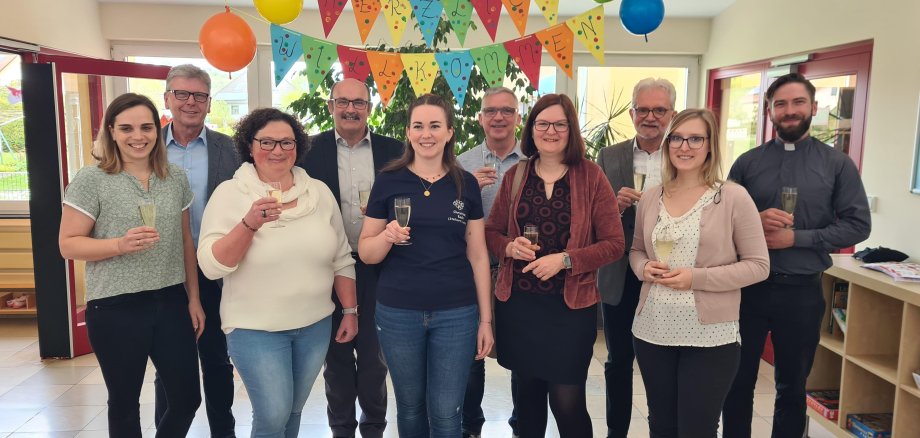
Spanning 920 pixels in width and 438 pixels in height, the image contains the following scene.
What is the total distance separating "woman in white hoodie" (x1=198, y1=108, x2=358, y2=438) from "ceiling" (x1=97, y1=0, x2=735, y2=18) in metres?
3.78

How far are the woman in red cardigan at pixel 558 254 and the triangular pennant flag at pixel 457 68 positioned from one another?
1361mm

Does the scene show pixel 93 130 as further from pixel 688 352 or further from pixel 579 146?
pixel 688 352

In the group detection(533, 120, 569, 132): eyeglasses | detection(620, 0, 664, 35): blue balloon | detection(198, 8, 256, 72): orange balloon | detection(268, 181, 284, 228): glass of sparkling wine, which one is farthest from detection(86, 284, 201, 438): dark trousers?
detection(620, 0, 664, 35): blue balloon

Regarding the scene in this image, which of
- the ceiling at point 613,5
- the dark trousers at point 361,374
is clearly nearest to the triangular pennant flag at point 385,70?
the dark trousers at point 361,374

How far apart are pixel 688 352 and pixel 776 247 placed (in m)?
0.63

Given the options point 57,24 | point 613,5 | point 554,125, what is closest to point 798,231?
point 554,125

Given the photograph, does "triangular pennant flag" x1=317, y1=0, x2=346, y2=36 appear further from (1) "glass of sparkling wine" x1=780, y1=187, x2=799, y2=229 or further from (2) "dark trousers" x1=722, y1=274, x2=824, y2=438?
(2) "dark trousers" x1=722, y1=274, x2=824, y2=438

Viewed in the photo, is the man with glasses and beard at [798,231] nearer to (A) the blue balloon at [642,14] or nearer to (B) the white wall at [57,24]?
(A) the blue balloon at [642,14]

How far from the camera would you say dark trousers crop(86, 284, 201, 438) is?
208 centimetres

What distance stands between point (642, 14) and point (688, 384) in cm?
200

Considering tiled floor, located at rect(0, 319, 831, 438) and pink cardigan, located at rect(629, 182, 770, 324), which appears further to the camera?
tiled floor, located at rect(0, 319, 831, 438)

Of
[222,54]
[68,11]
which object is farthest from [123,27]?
[222,54]

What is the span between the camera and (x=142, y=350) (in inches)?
83.9

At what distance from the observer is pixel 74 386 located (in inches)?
153
